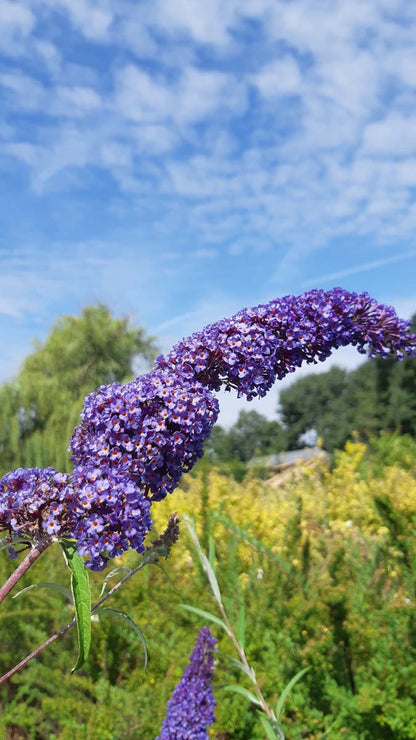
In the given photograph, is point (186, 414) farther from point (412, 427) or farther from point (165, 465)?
point (412, 427)

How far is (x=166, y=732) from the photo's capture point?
1944mm

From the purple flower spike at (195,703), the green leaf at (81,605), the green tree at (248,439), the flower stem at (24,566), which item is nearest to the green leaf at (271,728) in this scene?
the purple flower spike at (195,703)

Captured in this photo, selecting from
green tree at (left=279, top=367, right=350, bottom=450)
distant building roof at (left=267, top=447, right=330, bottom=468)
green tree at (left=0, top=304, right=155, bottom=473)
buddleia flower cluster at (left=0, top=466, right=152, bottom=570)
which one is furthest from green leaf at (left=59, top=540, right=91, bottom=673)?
green tree at (left=279, top=367, right=350, bottom=450)

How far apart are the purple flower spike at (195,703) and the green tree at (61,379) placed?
1309cm

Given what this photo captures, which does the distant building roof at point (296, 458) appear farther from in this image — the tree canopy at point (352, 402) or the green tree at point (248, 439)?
the green tree at point (248, 439)

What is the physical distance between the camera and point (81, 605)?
1.18 m

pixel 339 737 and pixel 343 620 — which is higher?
pixel 343 620

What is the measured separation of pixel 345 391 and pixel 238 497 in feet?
93.7

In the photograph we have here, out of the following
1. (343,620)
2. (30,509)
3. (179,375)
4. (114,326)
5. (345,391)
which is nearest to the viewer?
(30,509)

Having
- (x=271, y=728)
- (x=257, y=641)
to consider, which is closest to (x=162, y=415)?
(x=271, y=728)

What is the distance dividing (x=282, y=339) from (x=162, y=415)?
547 mm

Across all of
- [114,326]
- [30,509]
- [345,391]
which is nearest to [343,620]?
[30,509]

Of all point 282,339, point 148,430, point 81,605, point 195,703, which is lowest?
point 195,703

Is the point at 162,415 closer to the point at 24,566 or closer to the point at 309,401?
the point at 24,566
